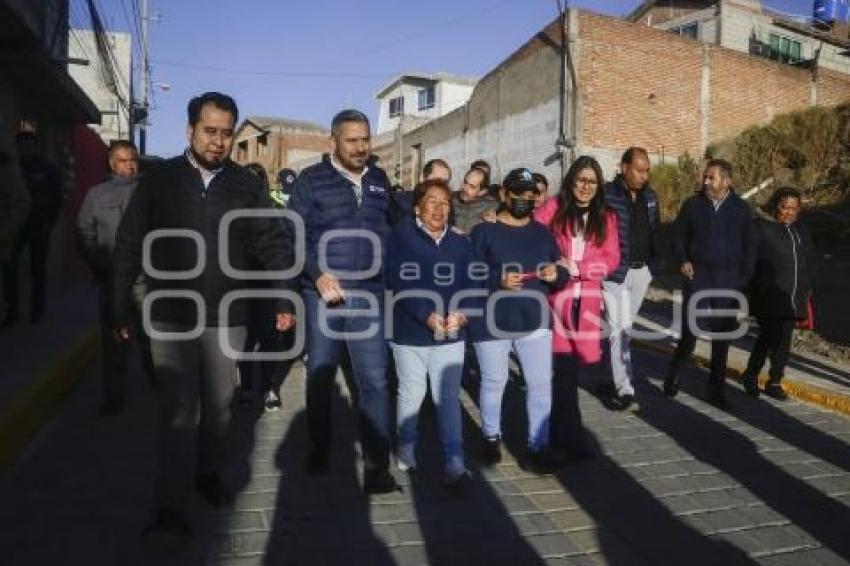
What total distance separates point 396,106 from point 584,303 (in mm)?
42290

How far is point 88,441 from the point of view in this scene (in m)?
4.70

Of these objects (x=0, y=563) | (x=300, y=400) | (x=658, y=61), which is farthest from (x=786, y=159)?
(x=0, y=563)

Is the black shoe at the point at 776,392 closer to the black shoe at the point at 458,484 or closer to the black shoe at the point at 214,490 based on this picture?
the black shoe at the point at 458,484

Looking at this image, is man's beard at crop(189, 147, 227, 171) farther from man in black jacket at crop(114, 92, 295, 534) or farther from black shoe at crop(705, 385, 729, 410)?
black shoe at crop(705, 385, 729, 410)

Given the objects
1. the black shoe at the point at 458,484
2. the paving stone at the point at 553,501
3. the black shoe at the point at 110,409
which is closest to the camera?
the paving stone at the point at 553,501

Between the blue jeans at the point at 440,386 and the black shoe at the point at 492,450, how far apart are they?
40cm

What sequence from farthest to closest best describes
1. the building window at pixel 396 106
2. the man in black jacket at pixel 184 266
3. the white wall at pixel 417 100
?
the building window at pixel 396 106
the white wall at pixel 417 100
the man in black jacket at pixel 184 266

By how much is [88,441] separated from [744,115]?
2400cm

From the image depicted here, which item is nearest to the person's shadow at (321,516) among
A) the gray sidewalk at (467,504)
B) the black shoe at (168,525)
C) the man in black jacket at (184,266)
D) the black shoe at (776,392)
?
the gray sidewalk at (467,504)

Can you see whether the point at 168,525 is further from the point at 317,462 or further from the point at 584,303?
the point at 584,303

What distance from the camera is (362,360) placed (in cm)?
402

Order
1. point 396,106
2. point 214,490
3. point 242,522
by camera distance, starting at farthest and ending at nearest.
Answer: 1. point 396,106
2. point 214,490
3. point 242,522

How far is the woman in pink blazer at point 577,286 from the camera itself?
14.8 feet

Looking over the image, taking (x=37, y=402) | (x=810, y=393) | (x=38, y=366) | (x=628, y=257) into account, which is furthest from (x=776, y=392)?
(x=38, y=366)
